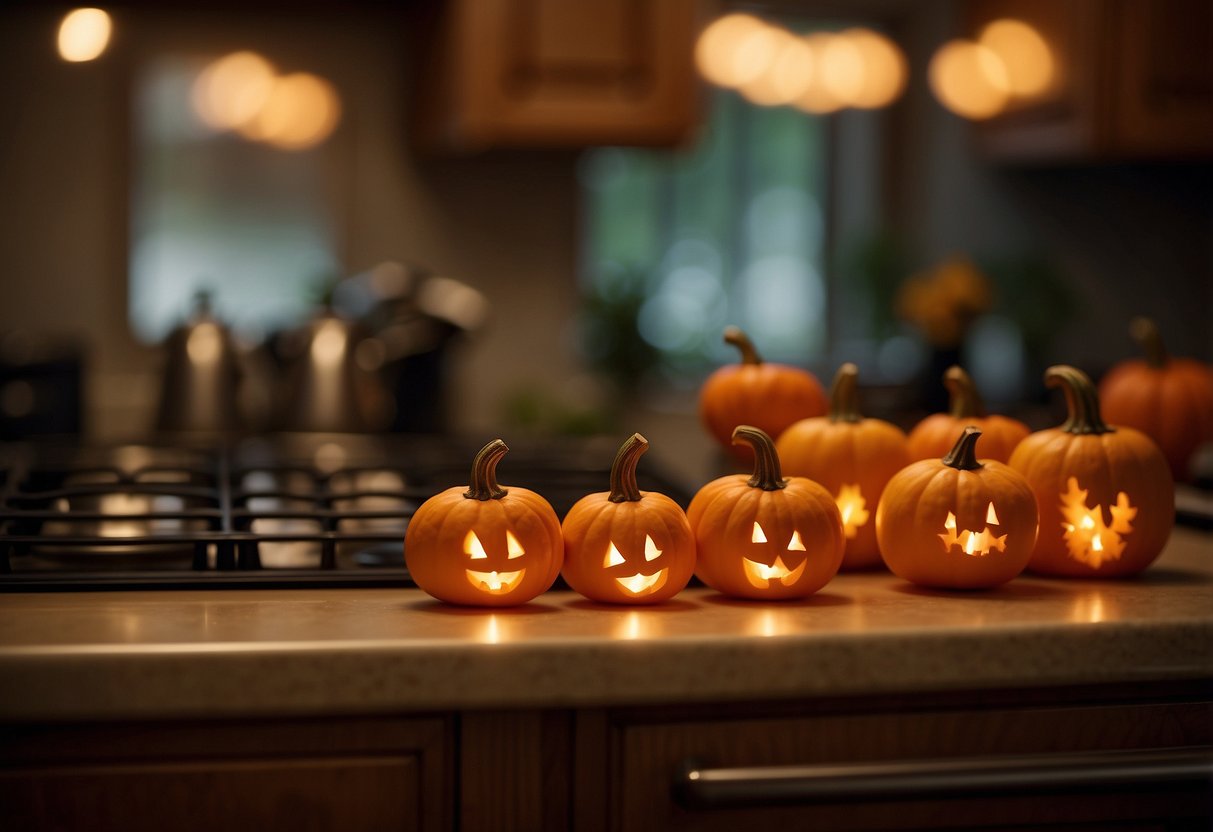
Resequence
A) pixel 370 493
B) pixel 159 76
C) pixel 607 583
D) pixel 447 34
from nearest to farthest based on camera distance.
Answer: pixel 607 583, pixel 370 493, pixel 447 34, pixel 159 76

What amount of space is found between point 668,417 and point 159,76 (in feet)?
4.43

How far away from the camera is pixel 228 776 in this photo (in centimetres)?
79

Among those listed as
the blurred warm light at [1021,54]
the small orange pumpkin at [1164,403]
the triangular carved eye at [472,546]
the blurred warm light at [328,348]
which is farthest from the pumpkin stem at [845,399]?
the blurred warm light at [1021,54]

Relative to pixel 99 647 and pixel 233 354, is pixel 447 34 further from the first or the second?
pixel 99 647

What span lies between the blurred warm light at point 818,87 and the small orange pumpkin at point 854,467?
8.07ft

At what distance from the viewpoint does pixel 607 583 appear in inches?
33.9

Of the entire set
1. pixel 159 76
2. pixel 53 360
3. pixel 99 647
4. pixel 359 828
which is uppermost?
pixel 159 76

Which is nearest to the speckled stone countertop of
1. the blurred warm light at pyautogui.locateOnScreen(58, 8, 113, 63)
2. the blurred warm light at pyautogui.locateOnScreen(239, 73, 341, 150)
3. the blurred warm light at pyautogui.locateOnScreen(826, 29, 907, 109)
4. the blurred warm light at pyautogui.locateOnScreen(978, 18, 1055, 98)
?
the blurred warm light at pyautogui.locateOnScreen(58, 8, 113, 63)

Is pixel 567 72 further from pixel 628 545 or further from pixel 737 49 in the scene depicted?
pixel 628 545

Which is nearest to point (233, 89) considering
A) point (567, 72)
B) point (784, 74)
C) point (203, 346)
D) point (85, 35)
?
point (567, 72)

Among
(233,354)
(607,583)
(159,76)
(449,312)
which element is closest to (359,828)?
(607,583)

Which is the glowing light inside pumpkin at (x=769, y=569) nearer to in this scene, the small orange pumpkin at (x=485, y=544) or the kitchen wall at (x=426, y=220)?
the small orange pumpkin at (x=485, y=544)

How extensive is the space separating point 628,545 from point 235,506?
1.33 feet

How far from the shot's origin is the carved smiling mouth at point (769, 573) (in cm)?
87
